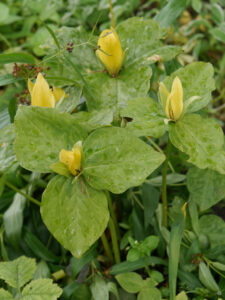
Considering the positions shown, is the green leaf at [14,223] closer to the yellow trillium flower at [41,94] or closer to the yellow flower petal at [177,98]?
the yellow trillium flower at [41,94]

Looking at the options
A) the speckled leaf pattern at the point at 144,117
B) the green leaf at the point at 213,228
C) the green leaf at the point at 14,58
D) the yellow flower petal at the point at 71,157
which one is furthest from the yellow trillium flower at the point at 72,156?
the green leaf at the point at 213,228

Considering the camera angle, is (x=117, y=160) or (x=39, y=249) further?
(x=39, y=249)

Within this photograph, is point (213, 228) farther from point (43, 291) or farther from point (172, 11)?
point (172, 11)

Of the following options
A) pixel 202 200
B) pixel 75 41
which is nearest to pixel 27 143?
pixel 75 41

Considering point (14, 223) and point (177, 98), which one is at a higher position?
point (177, 98)

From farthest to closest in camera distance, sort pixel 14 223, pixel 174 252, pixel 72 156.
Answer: pixel 14 223 → pixel 174 252 → pixel 72 156

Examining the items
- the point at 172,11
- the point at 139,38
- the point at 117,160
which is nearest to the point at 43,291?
the point at 117,160
